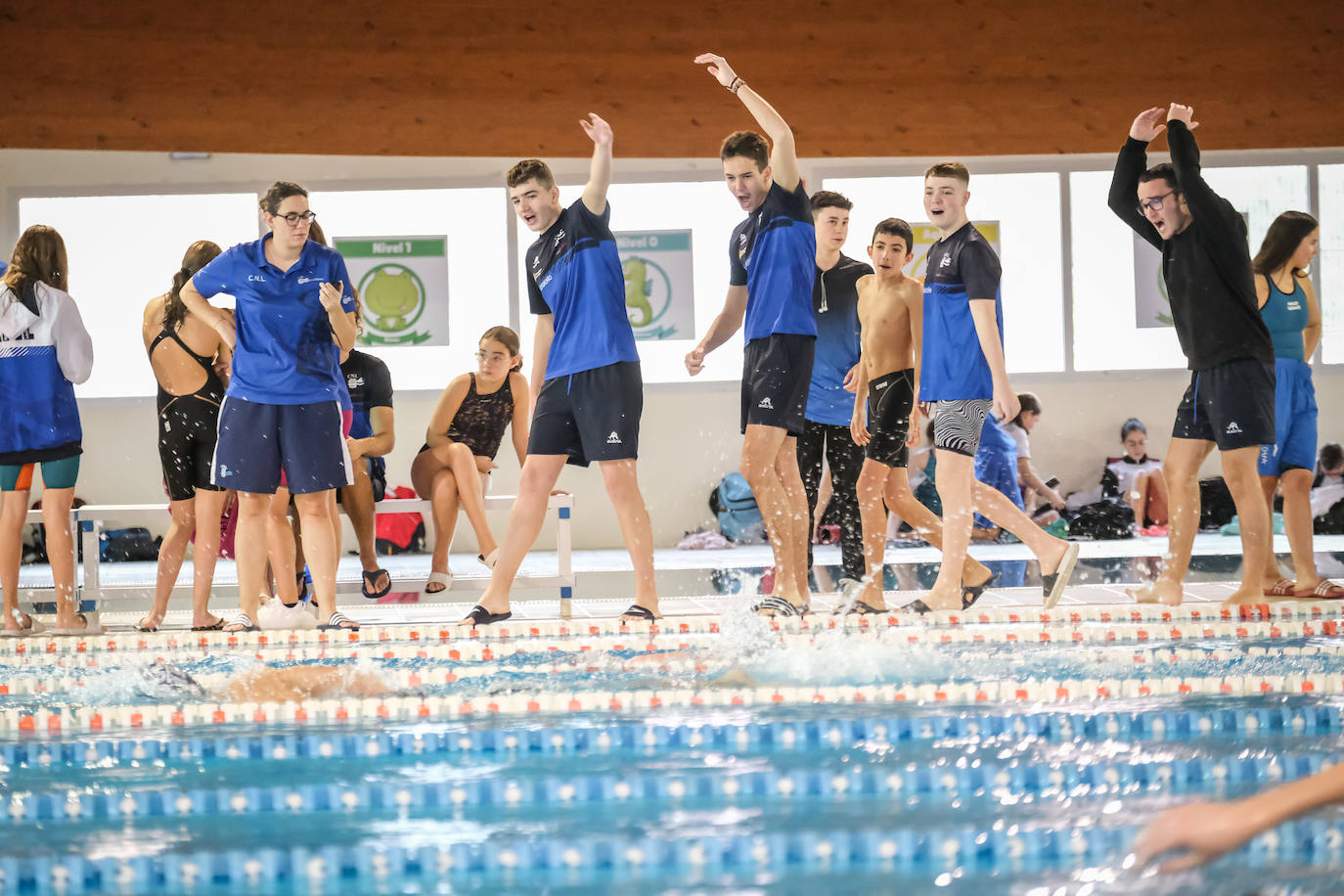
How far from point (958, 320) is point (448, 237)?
5.87 meters

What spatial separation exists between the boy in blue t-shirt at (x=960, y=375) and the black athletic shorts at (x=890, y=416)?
0.32ft

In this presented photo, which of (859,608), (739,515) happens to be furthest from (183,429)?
(739,515)

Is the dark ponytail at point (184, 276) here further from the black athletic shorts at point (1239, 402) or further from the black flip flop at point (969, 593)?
the black athletic shorts at point (1239, 402)

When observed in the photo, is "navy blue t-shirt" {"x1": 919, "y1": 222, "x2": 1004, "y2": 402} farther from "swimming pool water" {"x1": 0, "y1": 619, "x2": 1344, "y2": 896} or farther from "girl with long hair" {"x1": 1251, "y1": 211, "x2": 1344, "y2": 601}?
"swimming pool water" {"x1": 0, "y1": 619, "x2": 1344, "y2": 896}

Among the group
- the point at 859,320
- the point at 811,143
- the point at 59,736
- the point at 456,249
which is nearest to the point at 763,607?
the point at 859,320

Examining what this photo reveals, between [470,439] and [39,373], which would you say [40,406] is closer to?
[39,373]

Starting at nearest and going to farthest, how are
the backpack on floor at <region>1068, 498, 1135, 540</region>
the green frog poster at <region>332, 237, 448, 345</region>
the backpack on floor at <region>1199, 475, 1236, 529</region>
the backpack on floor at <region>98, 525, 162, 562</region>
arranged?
1. the backpack on floor at <region>1068, 498, 1135, 540</region>
2. the backpack on floor at <region>1199, 475, 1236, 529</region>
3. the backpack on floor at <region>98, 525, 162, 562</region>
4. the green frog poster at <region>332, 237, 448, 345</region>

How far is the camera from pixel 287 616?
15.7 feet

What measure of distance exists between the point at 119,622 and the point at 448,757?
338cm

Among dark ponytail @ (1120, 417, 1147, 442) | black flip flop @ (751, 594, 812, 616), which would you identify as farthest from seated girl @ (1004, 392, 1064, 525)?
black flip flop @ (751, 594, 812, 616)

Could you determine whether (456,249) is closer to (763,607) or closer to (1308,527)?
(763,607)

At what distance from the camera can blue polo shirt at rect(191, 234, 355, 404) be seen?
4.60 metres

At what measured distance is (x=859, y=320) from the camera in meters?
5.29

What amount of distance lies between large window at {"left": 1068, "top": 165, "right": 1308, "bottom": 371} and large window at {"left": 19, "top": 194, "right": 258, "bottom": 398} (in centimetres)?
651
